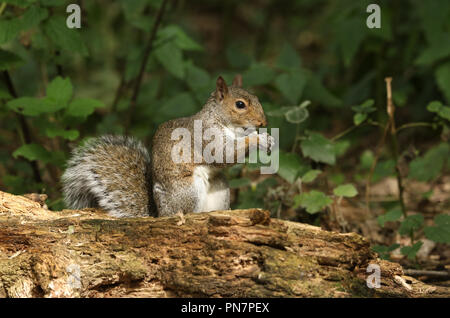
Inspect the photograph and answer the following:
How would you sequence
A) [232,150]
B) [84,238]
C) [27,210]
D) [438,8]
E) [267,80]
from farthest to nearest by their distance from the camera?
[438,8] < [267,80] < [232,150] < [27,210] < [84,238]

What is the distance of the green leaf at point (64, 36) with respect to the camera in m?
2.60

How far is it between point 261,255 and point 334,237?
0.97 feet

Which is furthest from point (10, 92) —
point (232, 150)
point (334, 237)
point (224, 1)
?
point (224, 1)

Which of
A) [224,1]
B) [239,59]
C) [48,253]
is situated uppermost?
[224,1]

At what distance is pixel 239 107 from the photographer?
241 centimetres

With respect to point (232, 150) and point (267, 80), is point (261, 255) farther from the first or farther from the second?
point (267, 80)

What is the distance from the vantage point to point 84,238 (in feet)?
6.14

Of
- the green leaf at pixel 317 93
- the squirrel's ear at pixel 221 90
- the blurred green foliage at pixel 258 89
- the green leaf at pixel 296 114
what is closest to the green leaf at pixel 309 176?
the blurred green foliage at pixel 258 89

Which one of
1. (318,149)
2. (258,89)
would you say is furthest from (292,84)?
(258,89)

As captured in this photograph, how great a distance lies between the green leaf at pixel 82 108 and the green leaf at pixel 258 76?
3.01 feet

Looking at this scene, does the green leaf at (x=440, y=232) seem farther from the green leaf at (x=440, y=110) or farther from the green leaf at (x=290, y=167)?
the green leaf at (x=290, y=167)

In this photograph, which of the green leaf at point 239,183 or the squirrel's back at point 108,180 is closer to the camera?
the squirrel's back at point 108,180

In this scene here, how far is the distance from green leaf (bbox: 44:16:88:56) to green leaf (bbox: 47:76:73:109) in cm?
Result: 18

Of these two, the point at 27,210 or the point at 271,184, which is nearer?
the point at 27,210
